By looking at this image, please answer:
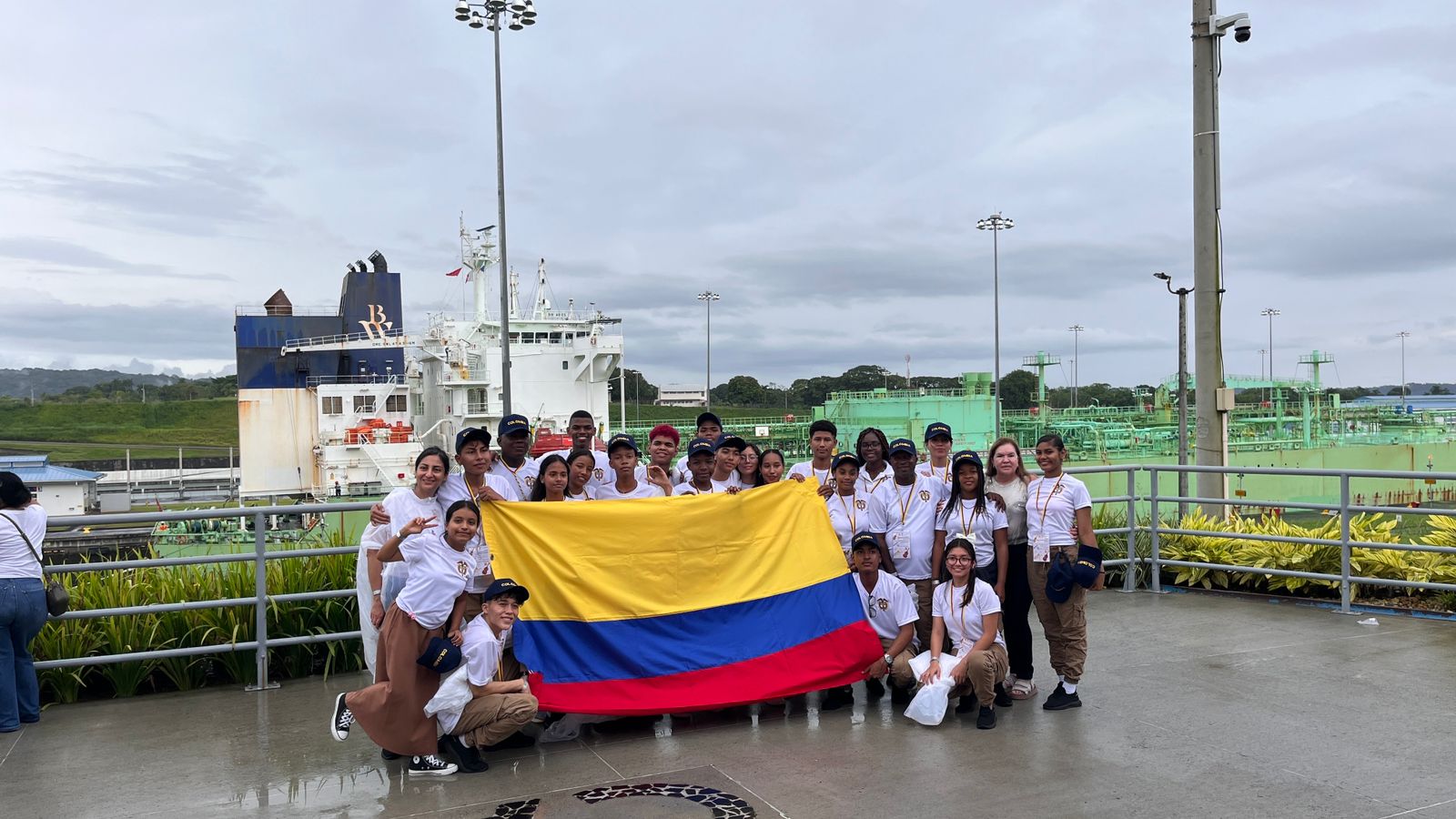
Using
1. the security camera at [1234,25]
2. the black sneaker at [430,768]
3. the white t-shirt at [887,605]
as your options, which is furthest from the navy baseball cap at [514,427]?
the security camera at [1234,25]

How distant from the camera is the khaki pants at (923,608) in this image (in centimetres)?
616

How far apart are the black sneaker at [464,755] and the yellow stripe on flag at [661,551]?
74 cm

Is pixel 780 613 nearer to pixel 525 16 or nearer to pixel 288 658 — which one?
pixel 288 658

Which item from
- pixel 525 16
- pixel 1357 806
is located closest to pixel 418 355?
pixel 525 16

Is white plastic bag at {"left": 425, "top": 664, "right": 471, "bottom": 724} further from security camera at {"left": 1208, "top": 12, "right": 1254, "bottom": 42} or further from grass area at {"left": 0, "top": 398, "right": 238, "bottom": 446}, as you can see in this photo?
grass area at {"left": 0, "top": 398, "right": 238, "bottom": 446}

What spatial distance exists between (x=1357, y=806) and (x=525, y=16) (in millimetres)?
20691

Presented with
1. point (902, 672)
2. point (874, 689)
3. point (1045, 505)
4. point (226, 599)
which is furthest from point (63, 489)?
point (1045, 505)

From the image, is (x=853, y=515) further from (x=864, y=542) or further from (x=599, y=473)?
(x=599, y=473)

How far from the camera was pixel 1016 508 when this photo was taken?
6.05 m

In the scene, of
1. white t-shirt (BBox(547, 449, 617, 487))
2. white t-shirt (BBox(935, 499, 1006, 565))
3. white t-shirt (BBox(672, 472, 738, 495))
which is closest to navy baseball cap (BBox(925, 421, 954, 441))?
white t-shirt (BBox(935, 499, 1006, 565))

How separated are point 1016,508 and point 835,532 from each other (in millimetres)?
1114

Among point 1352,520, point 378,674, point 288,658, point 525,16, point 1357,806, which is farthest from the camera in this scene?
point 525,16

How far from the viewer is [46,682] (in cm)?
635

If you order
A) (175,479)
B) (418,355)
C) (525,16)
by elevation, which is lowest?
(175,479)
